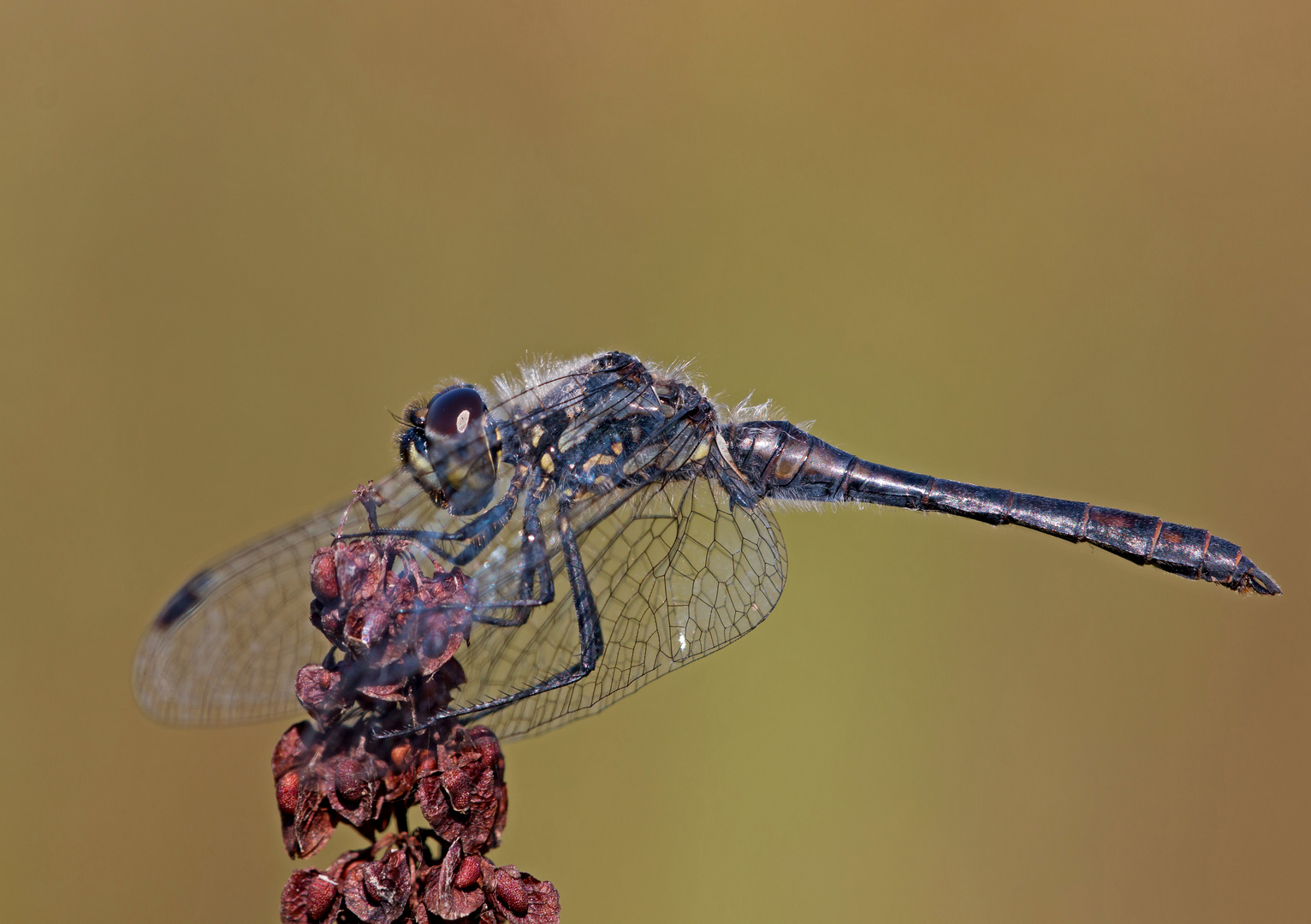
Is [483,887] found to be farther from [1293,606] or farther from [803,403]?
[1293,606]

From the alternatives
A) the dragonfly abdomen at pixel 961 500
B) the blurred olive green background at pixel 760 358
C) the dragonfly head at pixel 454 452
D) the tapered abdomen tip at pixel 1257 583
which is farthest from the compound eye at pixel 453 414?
the tapered abdomen tip at pixel 1257 583

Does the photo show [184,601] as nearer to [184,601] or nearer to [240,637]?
[184,601]

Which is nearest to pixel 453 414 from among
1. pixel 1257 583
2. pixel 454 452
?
pixel 454 452

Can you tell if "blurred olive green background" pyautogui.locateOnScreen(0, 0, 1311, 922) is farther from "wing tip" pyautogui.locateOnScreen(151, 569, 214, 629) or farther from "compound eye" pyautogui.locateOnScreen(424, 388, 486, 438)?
"wing tip" pyautogui.locateOnScreen(151, 569, 214, 629)

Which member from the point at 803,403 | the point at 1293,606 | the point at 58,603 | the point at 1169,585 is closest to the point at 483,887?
the point at 803,403

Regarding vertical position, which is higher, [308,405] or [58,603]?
[308,405]

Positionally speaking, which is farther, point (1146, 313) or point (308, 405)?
point (1146, 313)
